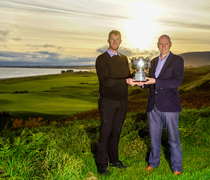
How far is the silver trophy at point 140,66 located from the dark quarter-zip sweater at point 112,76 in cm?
22

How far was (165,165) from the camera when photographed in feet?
17.0

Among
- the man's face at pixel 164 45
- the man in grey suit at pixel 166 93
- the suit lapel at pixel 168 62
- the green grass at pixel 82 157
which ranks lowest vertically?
the green grass at pixel 82 157

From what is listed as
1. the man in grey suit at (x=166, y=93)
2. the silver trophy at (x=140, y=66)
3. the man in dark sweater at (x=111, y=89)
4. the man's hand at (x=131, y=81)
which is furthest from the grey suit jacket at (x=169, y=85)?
the man in dark sweater at (x=111, y=89)

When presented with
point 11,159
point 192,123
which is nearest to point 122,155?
point 11,159

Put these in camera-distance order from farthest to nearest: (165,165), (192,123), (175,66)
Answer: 1. (192,123)
2. (165,165)
3. (175,66)

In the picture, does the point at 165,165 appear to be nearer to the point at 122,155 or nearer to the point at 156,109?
the point at 122,155

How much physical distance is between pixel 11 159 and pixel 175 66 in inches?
136

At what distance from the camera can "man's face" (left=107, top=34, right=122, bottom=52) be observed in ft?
14.1

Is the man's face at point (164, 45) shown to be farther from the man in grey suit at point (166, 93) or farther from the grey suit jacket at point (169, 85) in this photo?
the grey suit jacket at point (169, 85)

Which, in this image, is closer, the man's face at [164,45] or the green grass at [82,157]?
the green grass at [82,157]

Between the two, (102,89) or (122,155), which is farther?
(122,155)

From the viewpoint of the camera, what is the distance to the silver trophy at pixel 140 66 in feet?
13.9

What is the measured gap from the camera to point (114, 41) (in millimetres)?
4312

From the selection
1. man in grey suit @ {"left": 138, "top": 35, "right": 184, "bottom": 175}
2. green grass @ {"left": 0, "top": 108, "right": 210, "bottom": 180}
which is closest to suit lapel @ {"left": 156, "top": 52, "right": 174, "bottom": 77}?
man in grey suit @ {"left": 138, "top": 35, "right": 184, "bottom": 175}
